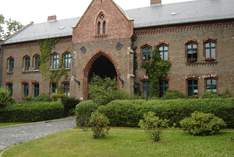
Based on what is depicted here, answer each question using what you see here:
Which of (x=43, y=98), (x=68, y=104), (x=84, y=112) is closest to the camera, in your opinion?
(x=84, y=112)

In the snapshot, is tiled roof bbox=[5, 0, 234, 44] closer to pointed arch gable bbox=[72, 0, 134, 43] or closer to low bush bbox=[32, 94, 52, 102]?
pointed arch gable bbox=[72, 0, 134, 43]

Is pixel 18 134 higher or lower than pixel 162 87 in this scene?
lower

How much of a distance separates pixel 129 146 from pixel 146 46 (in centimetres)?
2014

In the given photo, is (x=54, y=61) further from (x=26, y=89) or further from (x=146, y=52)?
(x=146, y=52)

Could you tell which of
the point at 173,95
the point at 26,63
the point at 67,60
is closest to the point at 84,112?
→ the point at 173,95

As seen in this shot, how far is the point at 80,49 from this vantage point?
125ft

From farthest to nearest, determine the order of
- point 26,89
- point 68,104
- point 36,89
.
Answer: point 26,89, point 36,89, point 68,104

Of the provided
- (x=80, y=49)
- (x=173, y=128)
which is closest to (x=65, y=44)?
(x=80, y=49)

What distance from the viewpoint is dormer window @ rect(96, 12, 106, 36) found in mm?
36938

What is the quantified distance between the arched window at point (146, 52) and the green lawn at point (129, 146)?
16547 mm

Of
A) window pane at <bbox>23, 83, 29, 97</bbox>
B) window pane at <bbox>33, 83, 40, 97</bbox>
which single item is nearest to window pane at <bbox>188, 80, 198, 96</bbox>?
window pane at <bbox>33, 83, 40, 97</bbox>

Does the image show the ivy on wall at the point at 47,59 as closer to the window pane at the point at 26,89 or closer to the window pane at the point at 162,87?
the window pane at the point at 26,89

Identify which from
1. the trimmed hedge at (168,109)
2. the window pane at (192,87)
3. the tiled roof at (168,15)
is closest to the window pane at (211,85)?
the window pane at (192,87)

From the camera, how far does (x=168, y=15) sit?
1423 inches
